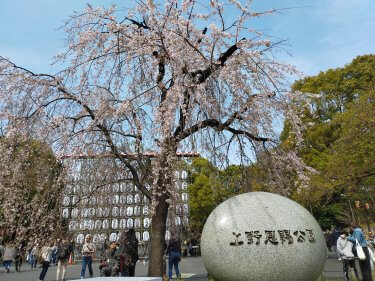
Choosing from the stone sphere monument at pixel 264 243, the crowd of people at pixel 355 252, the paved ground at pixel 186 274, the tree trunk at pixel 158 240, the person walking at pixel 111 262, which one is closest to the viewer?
the stone sphere monument at pixel 264 243

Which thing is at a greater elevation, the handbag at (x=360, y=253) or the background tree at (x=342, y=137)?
the background tree at (x=342, y=137)

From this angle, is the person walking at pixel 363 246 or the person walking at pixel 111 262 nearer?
the person walking at pixel 363 246

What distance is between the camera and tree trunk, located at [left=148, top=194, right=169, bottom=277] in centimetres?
877

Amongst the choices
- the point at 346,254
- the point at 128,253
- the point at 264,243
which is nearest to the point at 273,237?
the point at 264,243

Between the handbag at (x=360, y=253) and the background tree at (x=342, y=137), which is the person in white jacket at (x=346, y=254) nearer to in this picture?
the handbag at (x=360, y=253)

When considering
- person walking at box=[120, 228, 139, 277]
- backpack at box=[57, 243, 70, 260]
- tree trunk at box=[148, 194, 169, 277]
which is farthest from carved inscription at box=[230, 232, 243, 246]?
backpack at box=[57, 243, 70, 260]

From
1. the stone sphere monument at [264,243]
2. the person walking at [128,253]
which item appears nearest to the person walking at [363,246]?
the stone sphere monument at [264,243]

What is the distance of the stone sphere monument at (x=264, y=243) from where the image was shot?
598 centimetres

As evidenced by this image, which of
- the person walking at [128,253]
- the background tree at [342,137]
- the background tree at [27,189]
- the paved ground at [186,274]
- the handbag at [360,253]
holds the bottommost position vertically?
the paved ground at [186,274]

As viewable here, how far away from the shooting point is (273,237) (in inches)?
240

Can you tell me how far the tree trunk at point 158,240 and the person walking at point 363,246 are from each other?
17.4ft

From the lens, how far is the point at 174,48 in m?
8.17

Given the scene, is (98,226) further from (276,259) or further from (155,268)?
(276,259)

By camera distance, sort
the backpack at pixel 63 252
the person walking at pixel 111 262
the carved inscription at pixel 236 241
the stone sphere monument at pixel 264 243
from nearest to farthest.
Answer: the stone sphere monument at pixel 264 243 → the carved inscription at pixel 236 241 → the person walking at pixel 111 262 → the backpack at pixel 63 252
